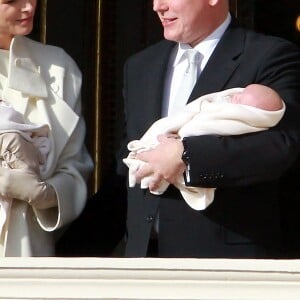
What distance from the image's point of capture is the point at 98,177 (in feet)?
19.5

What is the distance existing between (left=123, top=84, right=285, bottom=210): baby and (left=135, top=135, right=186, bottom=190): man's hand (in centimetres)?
2

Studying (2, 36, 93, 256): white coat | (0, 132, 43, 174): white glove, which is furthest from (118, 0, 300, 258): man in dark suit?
(0, 132, 43, 174): white glove

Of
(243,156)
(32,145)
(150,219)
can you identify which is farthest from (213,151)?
(32,145)

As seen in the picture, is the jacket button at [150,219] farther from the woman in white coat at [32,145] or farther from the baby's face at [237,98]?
the baby's face at [237,98]

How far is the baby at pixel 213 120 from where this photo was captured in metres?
4.91

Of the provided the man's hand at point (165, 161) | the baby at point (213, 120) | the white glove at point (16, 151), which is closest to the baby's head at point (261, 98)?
the baby at point (213, 120)

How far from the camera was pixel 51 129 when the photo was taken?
17.1 ft

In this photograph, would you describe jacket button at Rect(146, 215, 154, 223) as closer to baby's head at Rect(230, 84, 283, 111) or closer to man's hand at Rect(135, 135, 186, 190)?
man's hand at Rect(135, 135, 186, 190)

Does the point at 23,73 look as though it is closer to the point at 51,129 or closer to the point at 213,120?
the point at 51,129

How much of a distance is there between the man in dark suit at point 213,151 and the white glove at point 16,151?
0.81 feet

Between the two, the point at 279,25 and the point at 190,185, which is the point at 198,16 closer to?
the point at 190,185

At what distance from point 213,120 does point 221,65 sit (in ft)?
0.71

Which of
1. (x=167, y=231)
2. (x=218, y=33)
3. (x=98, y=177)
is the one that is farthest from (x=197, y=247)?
(x=98, y=177)

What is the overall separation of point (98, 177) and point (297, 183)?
0.58 metres
